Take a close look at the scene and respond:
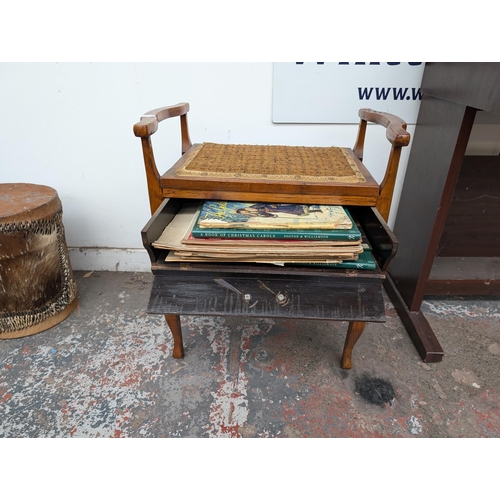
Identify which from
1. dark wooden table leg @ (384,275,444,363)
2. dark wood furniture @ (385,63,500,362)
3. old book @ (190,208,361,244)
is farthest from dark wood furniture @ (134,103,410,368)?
dark wooden table leg @ (384,275,444,363)

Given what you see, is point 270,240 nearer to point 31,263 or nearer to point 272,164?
point 272,164

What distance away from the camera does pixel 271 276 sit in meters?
1.05

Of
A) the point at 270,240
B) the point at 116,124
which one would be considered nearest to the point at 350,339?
the point at 270,240

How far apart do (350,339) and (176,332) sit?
26.6 inches

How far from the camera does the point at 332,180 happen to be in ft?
3.46

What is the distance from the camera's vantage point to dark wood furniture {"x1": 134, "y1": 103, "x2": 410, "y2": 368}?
1.03 meters

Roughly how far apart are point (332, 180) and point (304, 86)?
0.74m

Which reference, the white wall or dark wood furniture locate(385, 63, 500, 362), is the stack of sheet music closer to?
dark wood furniture locate(385, 63, 500, 362)

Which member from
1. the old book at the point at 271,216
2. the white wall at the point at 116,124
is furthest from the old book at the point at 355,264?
the white wall at the point at 116,124

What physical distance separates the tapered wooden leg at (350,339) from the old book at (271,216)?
1.40ft

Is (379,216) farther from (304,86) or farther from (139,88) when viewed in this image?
(139,88)

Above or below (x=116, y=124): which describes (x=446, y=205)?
below

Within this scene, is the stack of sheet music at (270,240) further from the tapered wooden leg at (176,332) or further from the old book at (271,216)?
the tapered wooden leg at (176,332)

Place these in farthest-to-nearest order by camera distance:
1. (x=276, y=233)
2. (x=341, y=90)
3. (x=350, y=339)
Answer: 1. (x=341, y=90)
2. (x=350, y=339)
3. (x=276, y=233)
